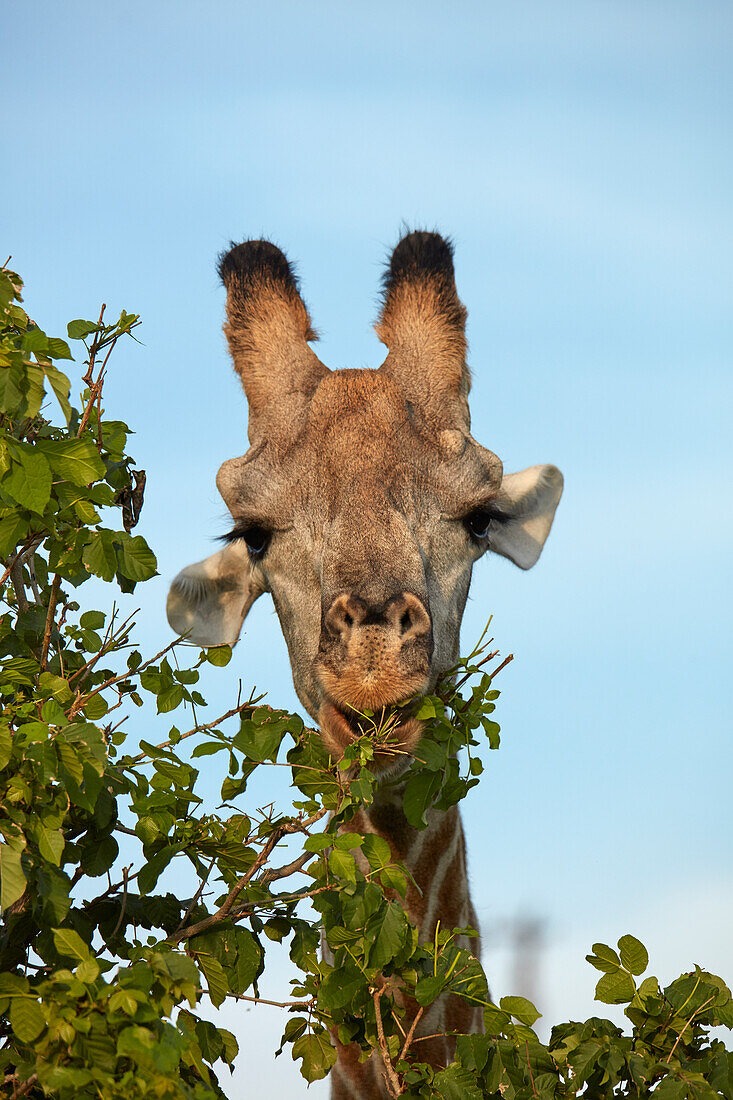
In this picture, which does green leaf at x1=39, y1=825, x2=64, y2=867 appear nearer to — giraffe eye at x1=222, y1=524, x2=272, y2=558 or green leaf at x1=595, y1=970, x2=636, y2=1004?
green leaf at x1=595, y1=970, x2=636, y2=1004

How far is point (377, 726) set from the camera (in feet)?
13.3


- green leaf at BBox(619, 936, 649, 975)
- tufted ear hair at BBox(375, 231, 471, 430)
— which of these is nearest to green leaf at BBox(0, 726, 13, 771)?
green leaf at BBox(619, 936, 649, 975)

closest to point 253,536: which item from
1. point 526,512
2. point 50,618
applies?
point 526,512

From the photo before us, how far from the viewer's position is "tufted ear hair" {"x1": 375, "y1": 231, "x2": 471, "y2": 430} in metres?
5.82

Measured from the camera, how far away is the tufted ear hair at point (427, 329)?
5.82 metres

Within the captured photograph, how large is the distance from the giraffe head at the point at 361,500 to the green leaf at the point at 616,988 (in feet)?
3.77

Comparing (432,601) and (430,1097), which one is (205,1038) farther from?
(432,601)

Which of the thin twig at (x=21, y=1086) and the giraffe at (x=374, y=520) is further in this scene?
the giraffe at (x=374, y=520)

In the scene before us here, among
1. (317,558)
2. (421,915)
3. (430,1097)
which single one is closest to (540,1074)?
(430,1097)

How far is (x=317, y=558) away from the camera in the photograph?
514 cm

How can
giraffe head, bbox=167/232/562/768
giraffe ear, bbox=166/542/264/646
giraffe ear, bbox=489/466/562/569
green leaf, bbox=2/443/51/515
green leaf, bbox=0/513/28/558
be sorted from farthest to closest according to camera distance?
giraffe ear, bbox=489/466/562/569 → giraffe ear, bbox=166/542/264/646 → giraffe head, bbox=167/232/562/768 → green leaf, bbox=0/513/28/558 → green leaf, bbox=2/443/51/515

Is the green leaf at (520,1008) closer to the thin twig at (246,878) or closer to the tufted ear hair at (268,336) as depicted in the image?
the thin twig at (246,878)

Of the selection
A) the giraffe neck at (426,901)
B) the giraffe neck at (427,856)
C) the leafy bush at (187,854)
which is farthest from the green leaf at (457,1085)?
the giraffe neck at (427,856)

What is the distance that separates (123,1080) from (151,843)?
0.87 metres
